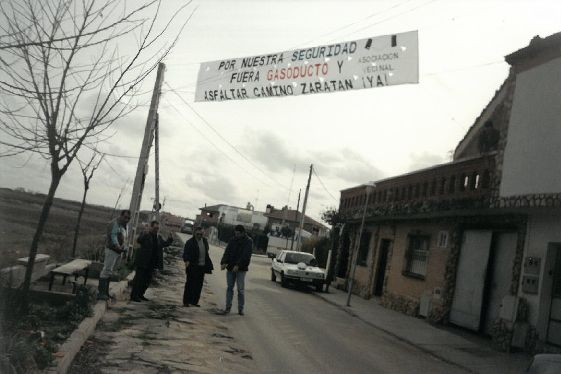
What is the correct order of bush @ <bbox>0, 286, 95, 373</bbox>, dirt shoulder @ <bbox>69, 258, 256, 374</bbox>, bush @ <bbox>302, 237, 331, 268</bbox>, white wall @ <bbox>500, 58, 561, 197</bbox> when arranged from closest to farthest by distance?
bush @ <bbox>0, 286, 95, 373</bbox> → dirt shoulder @ <bbox>69, 258, 256, 374</bbox> → white wall @ <bbox>500, 58, 561, 197</bbox> → bush @ <bbox>302, 237, 331, 268</bbox>

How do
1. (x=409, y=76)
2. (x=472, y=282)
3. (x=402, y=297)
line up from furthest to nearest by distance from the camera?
(x=402, y=297)
(x=472, y=282)
(x=409, y=76)

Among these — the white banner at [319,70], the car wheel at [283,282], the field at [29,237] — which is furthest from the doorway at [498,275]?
the field at [29,237]

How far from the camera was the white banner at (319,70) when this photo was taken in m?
8.07

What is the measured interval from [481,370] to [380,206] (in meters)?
12.2

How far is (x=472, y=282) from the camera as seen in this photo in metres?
13.6

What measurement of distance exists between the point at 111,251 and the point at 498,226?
912cm

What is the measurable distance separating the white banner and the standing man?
10.7 ft

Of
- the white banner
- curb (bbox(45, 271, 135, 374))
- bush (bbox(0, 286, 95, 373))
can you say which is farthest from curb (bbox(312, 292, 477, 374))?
bush (bbox(0, 286, 95, 373))

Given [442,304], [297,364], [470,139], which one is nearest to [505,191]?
[442,304]

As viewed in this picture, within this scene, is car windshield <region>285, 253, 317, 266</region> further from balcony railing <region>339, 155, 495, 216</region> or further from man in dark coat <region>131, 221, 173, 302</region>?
man in dark coat <region>131, 221, 173, 302</region>

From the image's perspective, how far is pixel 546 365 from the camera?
422 centimetres

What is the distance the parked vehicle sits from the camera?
4.12 m

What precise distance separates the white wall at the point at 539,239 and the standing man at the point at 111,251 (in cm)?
840

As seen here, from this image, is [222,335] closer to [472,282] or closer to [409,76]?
[409,76]
